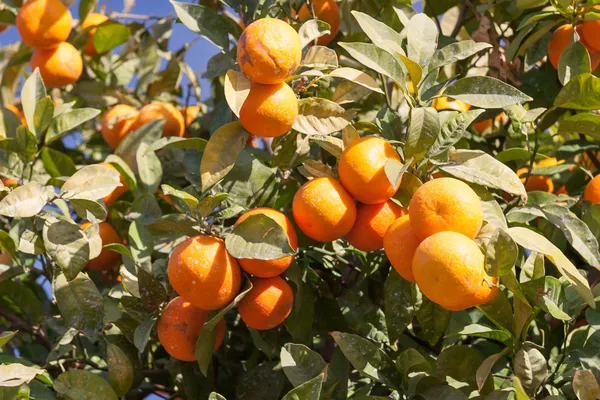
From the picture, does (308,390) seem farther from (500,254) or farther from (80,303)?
(80,303)

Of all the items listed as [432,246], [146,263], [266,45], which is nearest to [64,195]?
[146,263]

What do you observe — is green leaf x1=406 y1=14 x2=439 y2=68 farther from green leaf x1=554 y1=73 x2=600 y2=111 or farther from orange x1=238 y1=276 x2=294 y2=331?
orange x1=238 y1=276 x2=294 y2=331

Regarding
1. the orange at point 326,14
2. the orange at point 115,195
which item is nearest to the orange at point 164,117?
the orange at point 115,195

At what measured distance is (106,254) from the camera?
5.70ft

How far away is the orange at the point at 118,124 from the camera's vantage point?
6.42 feet

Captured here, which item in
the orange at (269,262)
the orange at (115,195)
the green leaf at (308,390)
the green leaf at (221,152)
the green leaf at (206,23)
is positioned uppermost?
the green leaf at (206,23)

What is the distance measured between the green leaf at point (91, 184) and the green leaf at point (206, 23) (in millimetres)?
337

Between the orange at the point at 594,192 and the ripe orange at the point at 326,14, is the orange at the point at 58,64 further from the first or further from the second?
the orange at the point at 594,192

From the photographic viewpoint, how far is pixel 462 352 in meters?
1.30

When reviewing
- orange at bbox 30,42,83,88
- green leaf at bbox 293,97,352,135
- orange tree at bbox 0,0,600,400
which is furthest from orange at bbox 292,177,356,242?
orange at bbox 30,42,83,88

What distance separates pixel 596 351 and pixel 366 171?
512 millimetres

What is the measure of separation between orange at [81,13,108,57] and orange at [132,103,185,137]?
12.4 inches

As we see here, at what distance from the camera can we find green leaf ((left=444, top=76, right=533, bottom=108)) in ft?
4.07

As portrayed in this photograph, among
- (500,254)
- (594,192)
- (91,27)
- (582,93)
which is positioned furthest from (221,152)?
(91,27)
